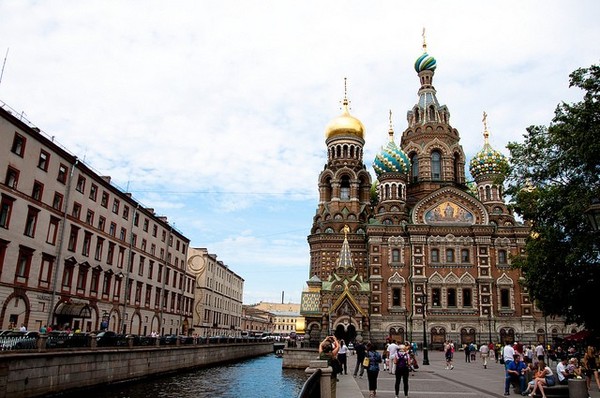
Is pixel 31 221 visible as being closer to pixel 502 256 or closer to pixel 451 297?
pixel 451 297

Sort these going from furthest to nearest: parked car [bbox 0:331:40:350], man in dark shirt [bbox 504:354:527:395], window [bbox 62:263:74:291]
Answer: window [bbox 62:263:74:291] < parked car [bbox 0:331:40:350] < man in dark shirt [bbox 504:354:527:395]

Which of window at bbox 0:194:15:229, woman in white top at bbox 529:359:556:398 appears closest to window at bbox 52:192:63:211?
window at bbox 0:194:15:229

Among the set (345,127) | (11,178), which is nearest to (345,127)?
(345,127)

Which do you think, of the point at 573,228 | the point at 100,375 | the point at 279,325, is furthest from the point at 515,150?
the point at 279,325

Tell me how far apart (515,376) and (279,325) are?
13145 centimetres

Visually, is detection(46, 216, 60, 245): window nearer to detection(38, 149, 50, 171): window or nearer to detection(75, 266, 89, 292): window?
detection(38, 149, 50, 171): window

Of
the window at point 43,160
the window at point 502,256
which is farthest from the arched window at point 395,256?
the window at point 43,160

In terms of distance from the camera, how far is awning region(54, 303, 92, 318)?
3066 cm

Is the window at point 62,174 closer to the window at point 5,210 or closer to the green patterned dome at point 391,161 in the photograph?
the window at point 5,210

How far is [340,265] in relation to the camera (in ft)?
184

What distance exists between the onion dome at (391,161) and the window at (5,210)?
44.1 metres

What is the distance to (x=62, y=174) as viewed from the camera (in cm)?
3112

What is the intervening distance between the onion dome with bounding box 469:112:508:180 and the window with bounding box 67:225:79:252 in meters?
46.2

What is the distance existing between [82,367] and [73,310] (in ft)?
27.4
